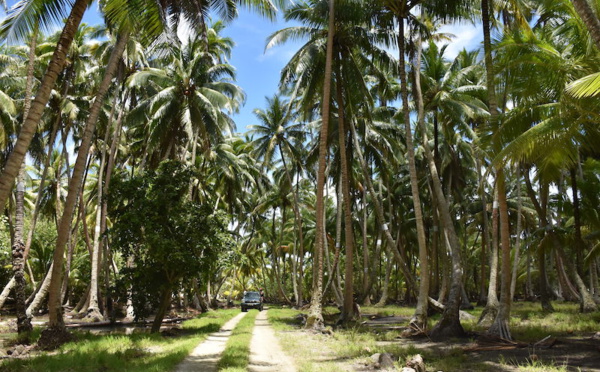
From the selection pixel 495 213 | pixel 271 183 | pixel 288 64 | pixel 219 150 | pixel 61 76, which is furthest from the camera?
pixel 271 183

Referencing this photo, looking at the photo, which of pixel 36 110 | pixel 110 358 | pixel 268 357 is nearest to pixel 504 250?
pixel 268 357

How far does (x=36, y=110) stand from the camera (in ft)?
23.6

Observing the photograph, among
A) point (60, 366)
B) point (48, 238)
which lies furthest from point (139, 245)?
point (48, 238)

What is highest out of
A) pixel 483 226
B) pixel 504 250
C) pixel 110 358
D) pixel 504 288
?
pixel 483 226

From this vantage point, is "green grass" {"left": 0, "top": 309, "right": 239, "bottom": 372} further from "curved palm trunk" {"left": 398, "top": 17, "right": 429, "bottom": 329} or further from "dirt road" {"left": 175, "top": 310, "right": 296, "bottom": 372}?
"curved palm trunk" {"left": 398, "top": 17, "right": 429, "bottom": 329}

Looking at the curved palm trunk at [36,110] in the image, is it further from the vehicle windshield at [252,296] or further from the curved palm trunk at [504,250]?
the vehicle windshield at [252,296]

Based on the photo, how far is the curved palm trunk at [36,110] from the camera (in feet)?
22.0

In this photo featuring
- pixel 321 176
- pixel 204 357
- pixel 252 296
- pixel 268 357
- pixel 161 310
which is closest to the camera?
pixel 204 357

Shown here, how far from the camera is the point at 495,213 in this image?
13953mm

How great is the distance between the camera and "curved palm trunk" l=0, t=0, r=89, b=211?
669 centimetres

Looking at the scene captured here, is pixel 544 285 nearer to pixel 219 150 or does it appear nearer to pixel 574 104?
pixel 574 104

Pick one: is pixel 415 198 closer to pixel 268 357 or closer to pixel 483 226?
pixel 268 357

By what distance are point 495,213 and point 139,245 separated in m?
12.0

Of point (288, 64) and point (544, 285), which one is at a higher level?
point (288, 64)
